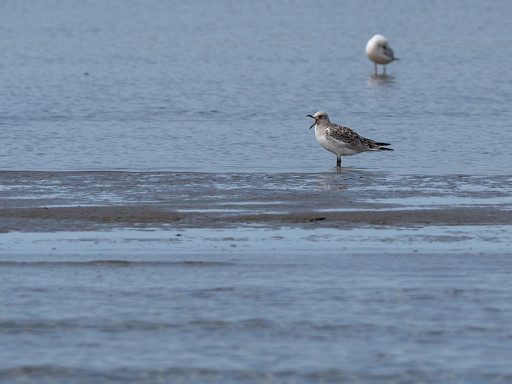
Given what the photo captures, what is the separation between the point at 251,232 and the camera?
12258 mm

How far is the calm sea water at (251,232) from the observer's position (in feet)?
26.8

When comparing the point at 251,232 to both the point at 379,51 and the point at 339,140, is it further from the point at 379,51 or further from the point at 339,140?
the point at 379,51

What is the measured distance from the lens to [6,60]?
37.8m

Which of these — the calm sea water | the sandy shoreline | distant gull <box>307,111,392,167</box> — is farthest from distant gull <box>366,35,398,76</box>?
the sandy shoreline

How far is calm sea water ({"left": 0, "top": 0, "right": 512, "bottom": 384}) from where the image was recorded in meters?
8.18

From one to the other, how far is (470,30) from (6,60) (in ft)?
77.3

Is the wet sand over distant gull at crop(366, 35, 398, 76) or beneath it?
beneath

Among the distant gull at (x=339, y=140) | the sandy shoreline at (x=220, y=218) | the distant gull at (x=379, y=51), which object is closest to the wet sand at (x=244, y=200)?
the sandy shoreline at (x=220, y=218)

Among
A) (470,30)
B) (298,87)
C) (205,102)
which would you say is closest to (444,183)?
(205,102)

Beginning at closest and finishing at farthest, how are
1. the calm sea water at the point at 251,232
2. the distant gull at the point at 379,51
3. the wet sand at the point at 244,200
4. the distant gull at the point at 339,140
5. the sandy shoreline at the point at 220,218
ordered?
the calm sea water at the point at 251,232 < the sandy shoreline at the point at 220,218 < the wet sand at the point at 244,200 < the distant gull at the point at 339,140 < the distant gull at the point at 379,51

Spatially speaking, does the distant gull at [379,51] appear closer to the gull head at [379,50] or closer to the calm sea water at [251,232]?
the gull head at [379,50]

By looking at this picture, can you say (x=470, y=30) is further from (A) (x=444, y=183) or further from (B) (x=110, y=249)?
(B) (x=110, y=249)

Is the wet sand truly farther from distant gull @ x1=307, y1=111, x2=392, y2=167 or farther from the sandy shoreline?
distant gull @ x1=307, y1=111, x2=392, y2=167

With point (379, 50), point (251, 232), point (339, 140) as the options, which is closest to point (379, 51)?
point (379, 50)
